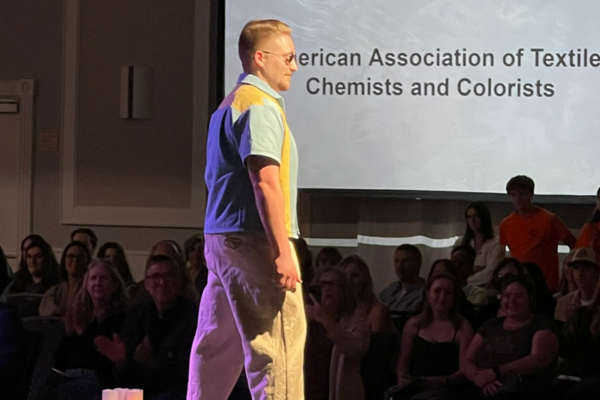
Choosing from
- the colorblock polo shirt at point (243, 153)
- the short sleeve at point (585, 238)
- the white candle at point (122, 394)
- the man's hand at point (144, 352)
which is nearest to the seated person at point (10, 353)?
the man's hand at point (144, 352)

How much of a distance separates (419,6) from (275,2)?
943 millimetres

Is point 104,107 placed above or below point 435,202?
above

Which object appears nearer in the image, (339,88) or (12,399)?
(12,399)

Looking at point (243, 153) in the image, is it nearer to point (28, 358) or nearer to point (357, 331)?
point (357, 331)

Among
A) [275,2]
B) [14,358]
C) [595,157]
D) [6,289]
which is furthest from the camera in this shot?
[275,2]

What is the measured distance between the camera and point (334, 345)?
4270 mm

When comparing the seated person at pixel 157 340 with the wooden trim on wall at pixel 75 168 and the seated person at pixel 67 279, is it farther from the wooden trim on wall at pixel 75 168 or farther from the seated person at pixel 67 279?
the wooden trim on wall at pixel 75 168

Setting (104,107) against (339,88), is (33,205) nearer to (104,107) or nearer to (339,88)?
(104,107)

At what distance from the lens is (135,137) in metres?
6.94

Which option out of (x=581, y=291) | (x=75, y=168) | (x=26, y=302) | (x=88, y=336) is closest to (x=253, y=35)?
(x=88, y=336)

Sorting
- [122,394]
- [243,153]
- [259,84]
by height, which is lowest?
[122,394]

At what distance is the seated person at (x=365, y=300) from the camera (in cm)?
450

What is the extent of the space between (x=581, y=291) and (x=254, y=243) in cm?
277

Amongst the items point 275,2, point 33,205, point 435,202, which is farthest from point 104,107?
point 435,202
